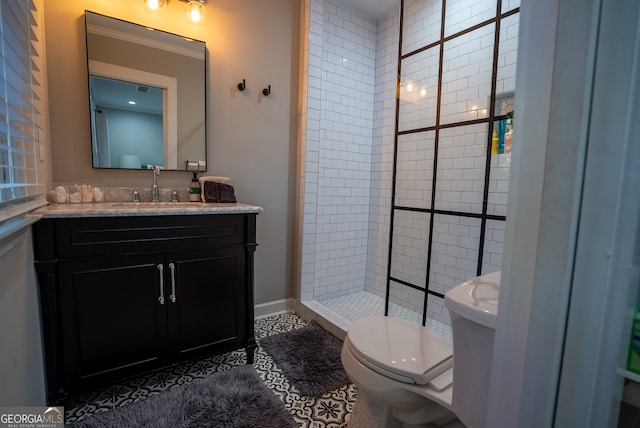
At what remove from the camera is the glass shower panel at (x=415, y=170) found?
2.07 metres

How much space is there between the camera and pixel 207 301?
5.39ft

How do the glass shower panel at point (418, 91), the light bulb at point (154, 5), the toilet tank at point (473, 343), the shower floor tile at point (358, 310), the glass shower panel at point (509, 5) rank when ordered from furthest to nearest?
the shower floor tile at point (358, 310) → the glass shower panel at point (418, 91) → the light bulb at point (154, 5) → the glass shower panel at point (509, 5) → the toilet tank at point (473, 343)

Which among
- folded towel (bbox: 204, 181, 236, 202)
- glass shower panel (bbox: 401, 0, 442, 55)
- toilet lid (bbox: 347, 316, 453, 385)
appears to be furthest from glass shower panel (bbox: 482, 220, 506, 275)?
folded towel (bbox: 204, 181, 236, 202)

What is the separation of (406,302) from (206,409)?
4.67 feet

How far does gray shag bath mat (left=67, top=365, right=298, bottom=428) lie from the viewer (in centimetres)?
133

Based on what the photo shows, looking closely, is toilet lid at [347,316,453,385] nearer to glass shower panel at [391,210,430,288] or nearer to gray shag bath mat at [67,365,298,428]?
gray shag bath mat at [67,365,298,428]

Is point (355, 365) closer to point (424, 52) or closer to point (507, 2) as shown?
point (424, 52)

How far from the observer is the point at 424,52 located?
184 centimetres

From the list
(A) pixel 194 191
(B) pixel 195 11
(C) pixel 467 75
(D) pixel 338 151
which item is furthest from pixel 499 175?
(B) pixel 195 11

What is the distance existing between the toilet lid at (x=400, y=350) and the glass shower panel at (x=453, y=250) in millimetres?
804

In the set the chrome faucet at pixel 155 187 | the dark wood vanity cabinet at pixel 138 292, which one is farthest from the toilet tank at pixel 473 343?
the chrome faucet at pixel 155 187

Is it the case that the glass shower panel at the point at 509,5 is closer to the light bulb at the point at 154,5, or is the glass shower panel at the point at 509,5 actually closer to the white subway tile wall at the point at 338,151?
the white subway tile wall at the point at 338,151

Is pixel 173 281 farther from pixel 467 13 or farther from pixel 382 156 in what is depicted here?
pixel 467 13

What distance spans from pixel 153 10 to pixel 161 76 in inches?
15.3
